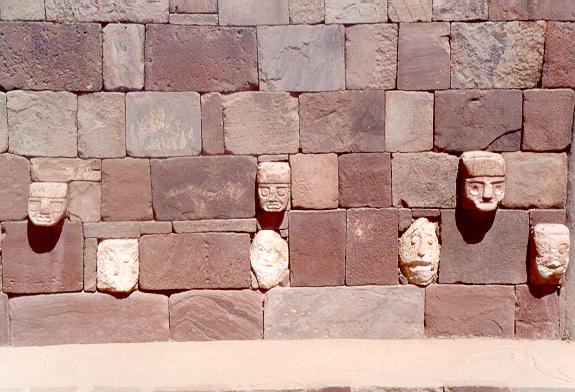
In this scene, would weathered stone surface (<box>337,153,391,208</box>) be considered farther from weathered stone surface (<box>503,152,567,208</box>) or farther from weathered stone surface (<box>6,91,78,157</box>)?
weathered stone surface (<box>6,91,78,157</box>)

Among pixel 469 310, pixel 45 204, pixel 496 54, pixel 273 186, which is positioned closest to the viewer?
pixel 45 204

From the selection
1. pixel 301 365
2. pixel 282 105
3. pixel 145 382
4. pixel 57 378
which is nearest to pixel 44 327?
pixel 57 378

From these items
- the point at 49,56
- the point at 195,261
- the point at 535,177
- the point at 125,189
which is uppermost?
the point at 49,56

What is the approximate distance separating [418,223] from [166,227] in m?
2.33

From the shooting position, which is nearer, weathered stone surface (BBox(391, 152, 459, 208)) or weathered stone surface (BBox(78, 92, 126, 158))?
weathered stone surface (BBox(78, 92, 126, 158))

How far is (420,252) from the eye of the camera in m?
5.38

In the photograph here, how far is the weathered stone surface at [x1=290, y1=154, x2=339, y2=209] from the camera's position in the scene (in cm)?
541

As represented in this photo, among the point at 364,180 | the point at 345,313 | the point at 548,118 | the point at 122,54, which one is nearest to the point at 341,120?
the point at 364,180

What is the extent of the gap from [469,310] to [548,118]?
6.30ft

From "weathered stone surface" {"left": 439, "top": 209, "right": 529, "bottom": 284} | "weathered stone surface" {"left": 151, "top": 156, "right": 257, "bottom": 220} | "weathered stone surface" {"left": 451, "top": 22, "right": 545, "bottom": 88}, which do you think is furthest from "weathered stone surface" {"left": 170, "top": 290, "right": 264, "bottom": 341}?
"weathered stone surface" {"left": 451, "top": 22, "right": 545, "bottom": 88}

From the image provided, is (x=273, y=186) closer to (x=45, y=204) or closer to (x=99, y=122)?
(x=99, y=122)

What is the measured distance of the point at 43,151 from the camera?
5301 millimetres

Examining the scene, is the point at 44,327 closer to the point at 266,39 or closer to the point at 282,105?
the point at 282,105

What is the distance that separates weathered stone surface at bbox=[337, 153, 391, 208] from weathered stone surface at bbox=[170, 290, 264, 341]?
1267 mm
